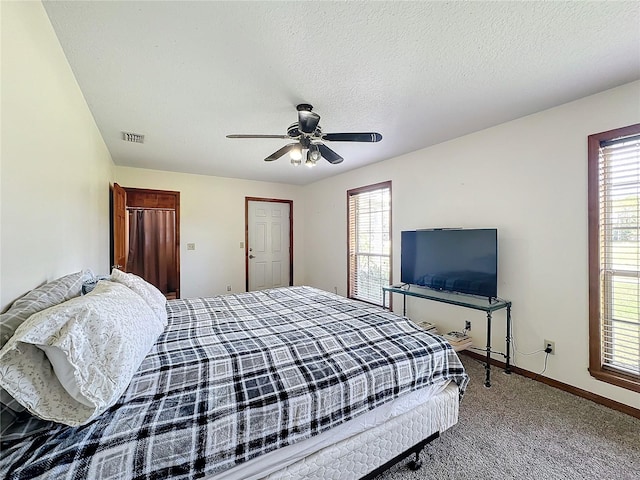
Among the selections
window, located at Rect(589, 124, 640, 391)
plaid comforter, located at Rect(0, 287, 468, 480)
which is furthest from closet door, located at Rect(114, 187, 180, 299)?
window, located at Rect(589, 124, 640, 391)

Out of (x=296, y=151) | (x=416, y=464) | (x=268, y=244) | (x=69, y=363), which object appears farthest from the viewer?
(x=268, y=244)

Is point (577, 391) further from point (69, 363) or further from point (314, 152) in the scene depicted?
point (69, 363)

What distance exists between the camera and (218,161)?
13.1ft

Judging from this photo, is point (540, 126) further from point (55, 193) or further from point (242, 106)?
point (55, 193)

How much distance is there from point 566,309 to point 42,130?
377cm

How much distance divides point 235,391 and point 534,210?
2.84 metres

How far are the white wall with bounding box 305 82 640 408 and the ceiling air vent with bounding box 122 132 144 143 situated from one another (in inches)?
128

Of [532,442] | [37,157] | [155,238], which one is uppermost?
[37,157]

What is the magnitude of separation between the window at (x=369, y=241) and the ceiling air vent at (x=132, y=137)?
2941 mm

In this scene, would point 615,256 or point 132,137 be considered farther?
point 132,137

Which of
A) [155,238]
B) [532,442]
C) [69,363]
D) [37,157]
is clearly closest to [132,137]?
[37,157]

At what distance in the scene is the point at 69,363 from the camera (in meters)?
0.88

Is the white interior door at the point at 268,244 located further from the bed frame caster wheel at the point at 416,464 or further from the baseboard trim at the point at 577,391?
the bed frame caster wheel at the point at 416,464

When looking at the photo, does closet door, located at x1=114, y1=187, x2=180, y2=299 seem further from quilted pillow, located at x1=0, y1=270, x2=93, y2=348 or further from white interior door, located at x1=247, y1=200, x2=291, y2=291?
quilted pillow, located at x1=0, y1=270, x2=93, y2=348
